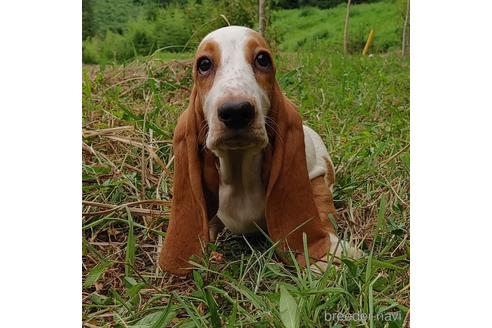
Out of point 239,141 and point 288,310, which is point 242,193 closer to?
point 239,141

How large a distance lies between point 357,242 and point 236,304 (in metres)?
0.46

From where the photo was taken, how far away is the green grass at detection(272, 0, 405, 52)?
1.87 meters

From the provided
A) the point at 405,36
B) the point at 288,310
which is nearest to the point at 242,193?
the point at 288,310

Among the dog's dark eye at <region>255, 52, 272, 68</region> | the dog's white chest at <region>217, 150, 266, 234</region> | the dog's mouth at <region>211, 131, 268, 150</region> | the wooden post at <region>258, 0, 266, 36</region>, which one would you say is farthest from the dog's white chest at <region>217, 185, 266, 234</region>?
the wooden post at <region>258, 0, 266, 36</region>

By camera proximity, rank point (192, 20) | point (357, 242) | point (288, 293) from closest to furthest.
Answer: point (288, 293) < point (357, 242) < point (192, 20)

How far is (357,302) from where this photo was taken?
5.11 feet

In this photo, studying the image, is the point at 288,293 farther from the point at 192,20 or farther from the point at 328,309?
the point at 192,20

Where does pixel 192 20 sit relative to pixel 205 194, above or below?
above

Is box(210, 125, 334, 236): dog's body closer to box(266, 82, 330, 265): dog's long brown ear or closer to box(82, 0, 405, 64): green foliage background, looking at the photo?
box(266, 82, 330, 265): dog's long brown ear

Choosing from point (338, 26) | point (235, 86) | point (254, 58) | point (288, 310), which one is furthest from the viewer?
point (338, 26)

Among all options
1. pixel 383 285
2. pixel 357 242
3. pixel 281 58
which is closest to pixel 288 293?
pixel 383 285

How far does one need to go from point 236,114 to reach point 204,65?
0.24 metres

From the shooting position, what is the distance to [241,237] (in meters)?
1.99
